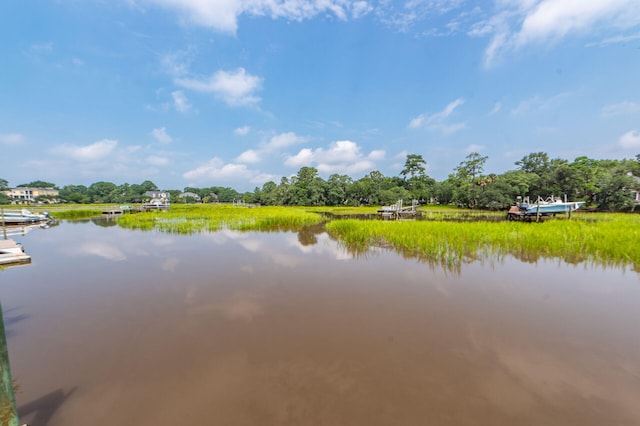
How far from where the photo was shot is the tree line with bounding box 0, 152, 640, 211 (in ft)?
100

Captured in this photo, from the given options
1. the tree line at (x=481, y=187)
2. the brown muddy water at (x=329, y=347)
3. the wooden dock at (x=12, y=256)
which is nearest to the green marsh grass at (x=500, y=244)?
the brown muddy water at (x=329, y=347)

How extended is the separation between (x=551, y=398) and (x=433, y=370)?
1.23m

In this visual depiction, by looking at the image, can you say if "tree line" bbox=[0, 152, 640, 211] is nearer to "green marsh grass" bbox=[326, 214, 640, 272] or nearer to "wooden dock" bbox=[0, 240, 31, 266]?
"green marsh grass" bbox=[326, 214, 640, 272]

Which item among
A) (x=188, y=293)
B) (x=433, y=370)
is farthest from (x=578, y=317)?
(x=188, y=293)

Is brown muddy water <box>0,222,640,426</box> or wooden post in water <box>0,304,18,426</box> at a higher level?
wooden post in water <box>0,304,18,426</box>

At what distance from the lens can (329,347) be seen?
3.78 metres

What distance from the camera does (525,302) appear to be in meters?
5.24

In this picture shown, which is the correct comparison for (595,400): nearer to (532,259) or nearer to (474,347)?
(474,347)

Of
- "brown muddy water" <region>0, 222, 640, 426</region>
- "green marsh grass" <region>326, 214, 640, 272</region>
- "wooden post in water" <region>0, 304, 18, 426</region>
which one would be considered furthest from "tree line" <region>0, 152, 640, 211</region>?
"wooden post in water" <region>0, 304, 18, 426</region>

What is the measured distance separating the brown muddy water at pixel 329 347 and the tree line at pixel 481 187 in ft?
116

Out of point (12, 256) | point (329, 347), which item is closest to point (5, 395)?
point (329, 347)

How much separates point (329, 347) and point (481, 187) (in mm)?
45754

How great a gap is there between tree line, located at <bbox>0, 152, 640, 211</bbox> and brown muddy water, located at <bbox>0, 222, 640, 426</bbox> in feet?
116

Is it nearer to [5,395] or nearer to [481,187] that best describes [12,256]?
[5,395]
